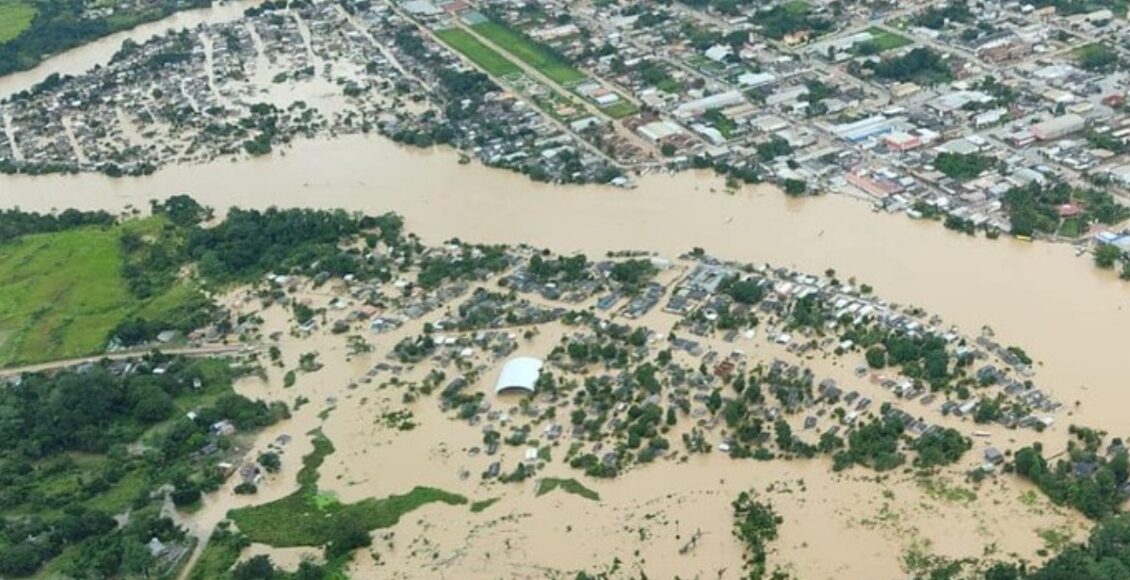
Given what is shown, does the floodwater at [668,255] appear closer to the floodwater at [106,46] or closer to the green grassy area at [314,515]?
the green grassy area at [314,515]

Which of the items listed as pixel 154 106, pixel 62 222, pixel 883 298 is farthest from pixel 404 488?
pixel 154 106

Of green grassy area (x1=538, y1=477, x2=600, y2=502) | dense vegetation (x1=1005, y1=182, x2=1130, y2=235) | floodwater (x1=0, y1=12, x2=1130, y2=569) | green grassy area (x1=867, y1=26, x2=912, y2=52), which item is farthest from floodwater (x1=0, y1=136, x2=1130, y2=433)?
green grassy area (x1=867, y1=26, x2=912, y2=52)

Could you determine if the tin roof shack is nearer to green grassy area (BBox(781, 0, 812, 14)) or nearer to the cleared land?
the cleared land

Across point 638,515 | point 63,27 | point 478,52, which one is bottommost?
point 63,27

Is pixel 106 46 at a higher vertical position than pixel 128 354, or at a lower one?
lower

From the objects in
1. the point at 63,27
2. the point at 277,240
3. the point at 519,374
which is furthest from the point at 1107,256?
the point at 63,27

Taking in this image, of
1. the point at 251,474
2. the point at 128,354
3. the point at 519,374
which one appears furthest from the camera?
the point at 128,354

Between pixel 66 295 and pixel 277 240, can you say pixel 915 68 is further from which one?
pixel 66 295
